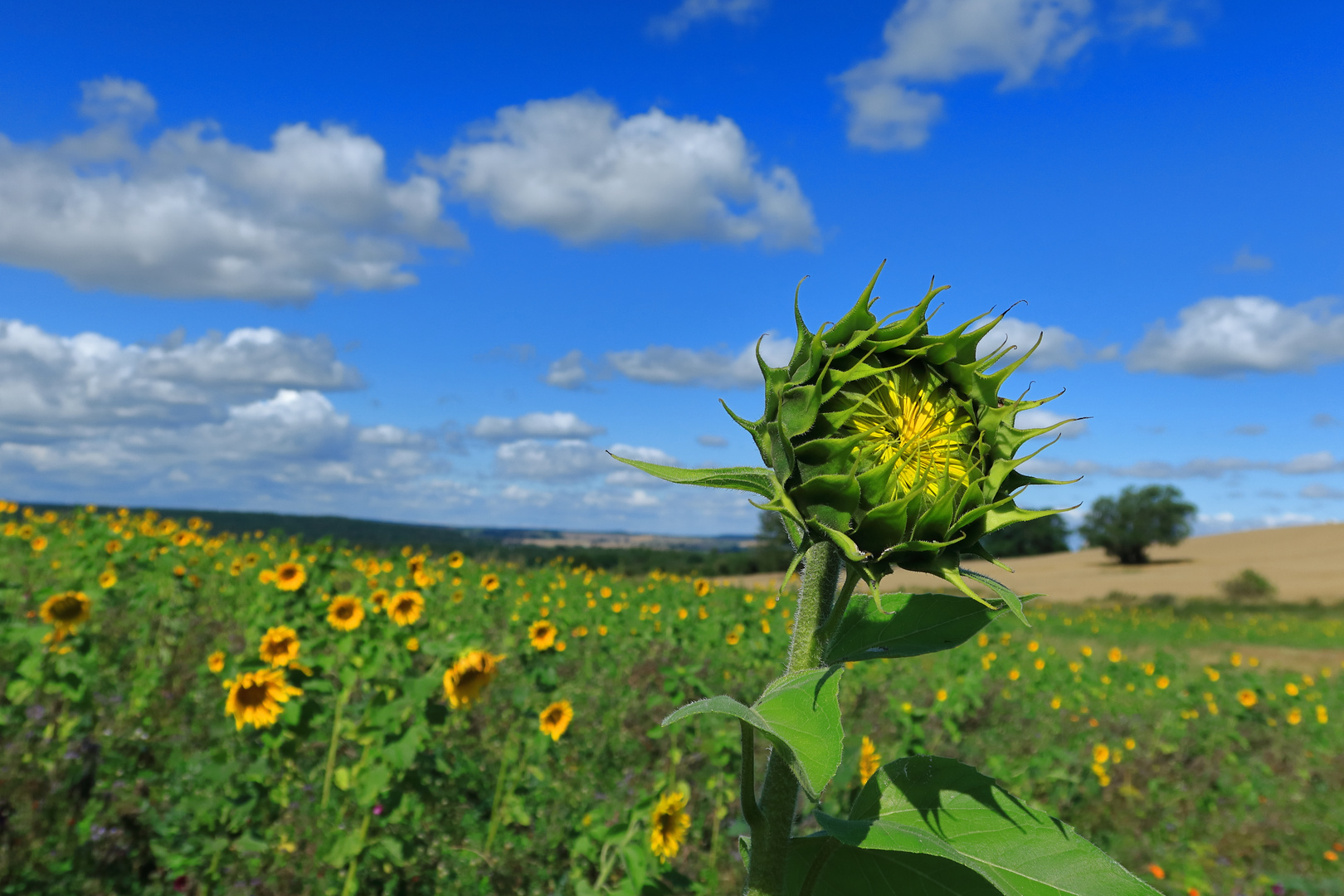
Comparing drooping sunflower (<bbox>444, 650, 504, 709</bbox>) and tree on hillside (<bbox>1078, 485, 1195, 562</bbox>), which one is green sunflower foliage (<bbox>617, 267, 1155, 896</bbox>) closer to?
drooping sunflower (<bbox>444, 650, 504, 709</bbox>)

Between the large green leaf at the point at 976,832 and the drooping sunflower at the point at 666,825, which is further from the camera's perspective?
the drooping sunflower at the point at 666,825

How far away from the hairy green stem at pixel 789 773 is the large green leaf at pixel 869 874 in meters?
0.05

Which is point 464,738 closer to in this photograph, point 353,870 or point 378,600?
point 378,600

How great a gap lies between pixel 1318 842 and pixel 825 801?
3.82m

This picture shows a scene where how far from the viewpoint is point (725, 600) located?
482 inches

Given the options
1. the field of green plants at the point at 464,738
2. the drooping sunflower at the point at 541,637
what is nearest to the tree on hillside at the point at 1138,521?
the field of green plants at the point at 464,738

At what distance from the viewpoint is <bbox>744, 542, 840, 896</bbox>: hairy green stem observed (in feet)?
3.22

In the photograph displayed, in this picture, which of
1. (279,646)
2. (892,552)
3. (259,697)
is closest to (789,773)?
(892,552)

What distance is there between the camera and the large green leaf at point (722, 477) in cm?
101

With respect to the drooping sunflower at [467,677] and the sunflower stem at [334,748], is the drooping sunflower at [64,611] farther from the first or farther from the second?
the drooping sunflower at [467,677]

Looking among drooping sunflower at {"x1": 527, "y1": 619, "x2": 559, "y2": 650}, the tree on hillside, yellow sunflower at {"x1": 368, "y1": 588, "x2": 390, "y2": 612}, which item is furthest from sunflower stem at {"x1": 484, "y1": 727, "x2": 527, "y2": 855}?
the tree on hillside

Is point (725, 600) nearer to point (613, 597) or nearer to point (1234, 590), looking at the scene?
point (613, 597)

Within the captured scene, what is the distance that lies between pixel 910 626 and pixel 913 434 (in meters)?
0.25

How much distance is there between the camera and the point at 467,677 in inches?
163
